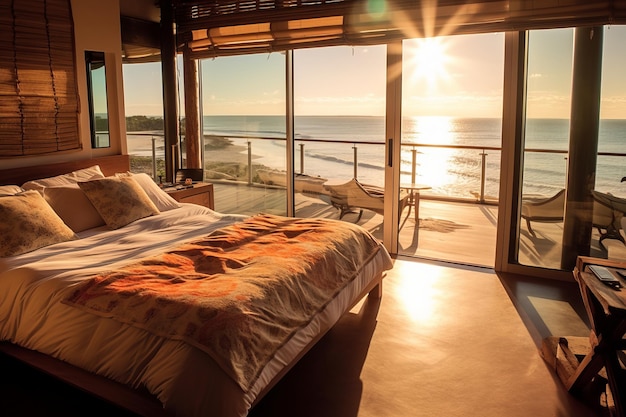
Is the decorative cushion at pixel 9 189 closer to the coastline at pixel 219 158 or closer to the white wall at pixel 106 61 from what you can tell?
the white wall at pixel 106 61

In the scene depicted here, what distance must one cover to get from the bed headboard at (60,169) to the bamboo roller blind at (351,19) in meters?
1.60

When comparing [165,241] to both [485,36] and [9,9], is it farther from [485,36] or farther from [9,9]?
[485,36]

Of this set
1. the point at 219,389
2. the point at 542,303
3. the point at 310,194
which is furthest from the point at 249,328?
the point at 310,194

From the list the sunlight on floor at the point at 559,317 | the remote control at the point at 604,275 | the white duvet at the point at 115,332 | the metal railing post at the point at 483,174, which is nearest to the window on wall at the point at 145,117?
the white duvet at the point at 115,332

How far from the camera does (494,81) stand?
4.66 metres

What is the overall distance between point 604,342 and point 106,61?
13.9 feet

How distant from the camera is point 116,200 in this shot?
372cm

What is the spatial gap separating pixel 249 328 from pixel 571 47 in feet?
11.2

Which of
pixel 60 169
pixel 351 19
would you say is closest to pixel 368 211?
pixel 351 19

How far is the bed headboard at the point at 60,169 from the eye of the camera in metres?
3.74

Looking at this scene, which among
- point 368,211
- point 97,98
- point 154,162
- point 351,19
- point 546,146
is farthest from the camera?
point 154,162

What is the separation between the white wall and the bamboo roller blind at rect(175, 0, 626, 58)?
3.47ft

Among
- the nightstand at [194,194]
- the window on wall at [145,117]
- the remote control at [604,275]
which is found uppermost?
the window on wall at [145,117]

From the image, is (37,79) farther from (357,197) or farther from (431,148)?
(431,148)
